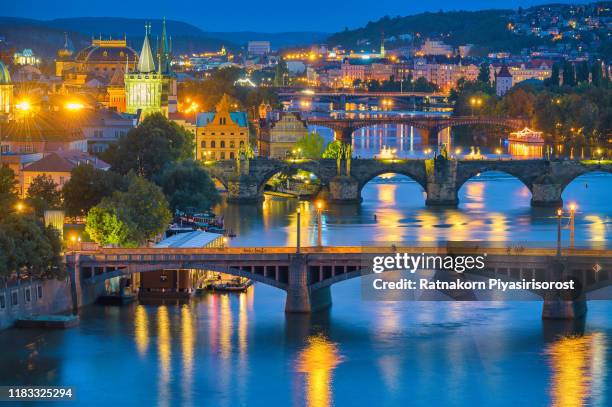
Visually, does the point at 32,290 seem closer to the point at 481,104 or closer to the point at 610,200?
the point at 610,200

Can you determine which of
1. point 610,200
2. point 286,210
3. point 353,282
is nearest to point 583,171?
point 610,200

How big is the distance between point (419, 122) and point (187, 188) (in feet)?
171

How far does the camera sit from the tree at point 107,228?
52.1 meters

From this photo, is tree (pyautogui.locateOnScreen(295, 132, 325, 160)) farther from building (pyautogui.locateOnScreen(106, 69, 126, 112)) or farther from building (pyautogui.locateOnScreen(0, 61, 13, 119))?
building (pyautogui.locateOnScreen(0, 61, 13, 119))

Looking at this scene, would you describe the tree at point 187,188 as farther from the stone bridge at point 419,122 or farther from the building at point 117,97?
the stone bridge at point 419,122

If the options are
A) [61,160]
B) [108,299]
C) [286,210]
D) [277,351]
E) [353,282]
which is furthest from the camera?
[286,210]

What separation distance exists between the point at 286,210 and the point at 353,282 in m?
22.7

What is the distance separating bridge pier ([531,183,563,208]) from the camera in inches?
3145

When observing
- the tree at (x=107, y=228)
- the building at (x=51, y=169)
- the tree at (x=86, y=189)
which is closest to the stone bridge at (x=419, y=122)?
the building at (x=51, y=169)

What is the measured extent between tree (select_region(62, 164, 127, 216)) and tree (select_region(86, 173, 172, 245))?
7.48ft

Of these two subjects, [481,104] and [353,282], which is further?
[481,104]

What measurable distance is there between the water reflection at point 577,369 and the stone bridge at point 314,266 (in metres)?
2.35

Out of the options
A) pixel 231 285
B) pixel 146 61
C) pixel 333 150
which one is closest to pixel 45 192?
pixel 231 285

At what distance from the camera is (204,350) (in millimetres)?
43875
